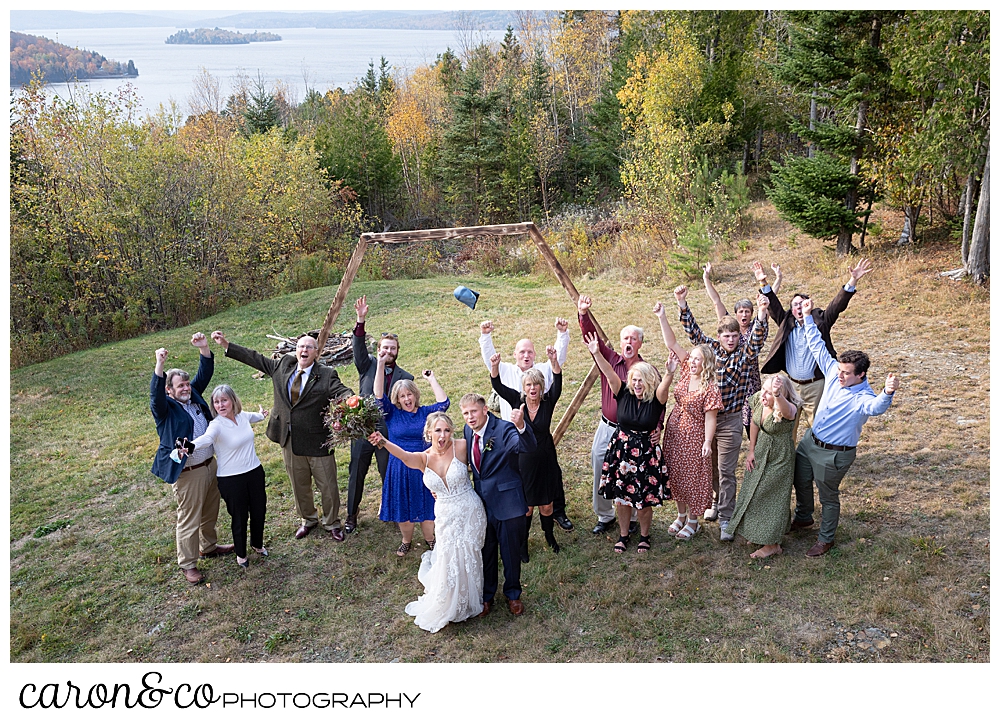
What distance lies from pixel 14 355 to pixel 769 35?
84.1 ft

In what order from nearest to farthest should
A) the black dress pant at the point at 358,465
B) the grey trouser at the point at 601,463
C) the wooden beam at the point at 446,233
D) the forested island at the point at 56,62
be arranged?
the grey trouser at the point at 601,463
the black dress pant at the point at 358,465
the wooden beam at the point at 446,233
the forested island at the point at 56,62

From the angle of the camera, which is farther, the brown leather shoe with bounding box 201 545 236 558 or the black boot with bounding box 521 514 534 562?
the brown leather shoe with bounding box 201 545 236 558

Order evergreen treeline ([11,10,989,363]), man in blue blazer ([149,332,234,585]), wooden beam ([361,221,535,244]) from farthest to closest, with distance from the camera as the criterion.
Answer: evergreen treeline ([11,10,989,363]) < wooden beam ([361,221,535,244]) < man in blue blazer ([149,332,234,585])

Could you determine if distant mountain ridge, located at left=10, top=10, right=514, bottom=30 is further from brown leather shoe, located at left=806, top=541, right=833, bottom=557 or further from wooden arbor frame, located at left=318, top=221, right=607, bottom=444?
brown leather shoe, located at left=806, top=541, right=833, bottom=557

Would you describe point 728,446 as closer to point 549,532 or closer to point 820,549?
point 820,549

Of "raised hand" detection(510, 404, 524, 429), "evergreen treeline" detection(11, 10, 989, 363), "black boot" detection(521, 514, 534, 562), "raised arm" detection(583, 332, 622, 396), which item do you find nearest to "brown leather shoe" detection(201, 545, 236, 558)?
"black boot" detection(521, 514, 534, 562)

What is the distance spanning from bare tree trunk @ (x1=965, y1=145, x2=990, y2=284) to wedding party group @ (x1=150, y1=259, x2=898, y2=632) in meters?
7.46

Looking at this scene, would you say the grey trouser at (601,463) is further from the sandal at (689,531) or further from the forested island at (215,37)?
the forested island at (215,37)

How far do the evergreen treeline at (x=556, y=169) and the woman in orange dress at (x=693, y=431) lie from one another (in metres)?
8.31

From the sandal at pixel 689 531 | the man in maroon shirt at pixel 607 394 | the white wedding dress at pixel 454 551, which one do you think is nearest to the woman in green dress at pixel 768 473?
the sandal at pixel 689 531

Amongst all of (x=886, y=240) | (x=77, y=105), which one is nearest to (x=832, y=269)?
(x=886, y=240)

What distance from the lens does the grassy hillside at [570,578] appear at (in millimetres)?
5406

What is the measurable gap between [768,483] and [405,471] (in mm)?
3048

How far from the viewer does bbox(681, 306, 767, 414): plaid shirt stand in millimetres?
6387
